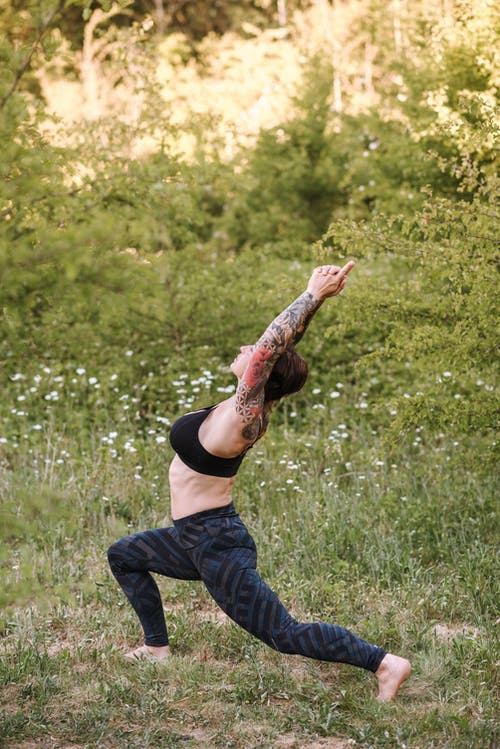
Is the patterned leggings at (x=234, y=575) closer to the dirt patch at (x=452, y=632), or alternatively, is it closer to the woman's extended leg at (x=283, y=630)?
the woman's extended leg at (x=283, y=630)

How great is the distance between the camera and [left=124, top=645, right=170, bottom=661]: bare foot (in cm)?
419

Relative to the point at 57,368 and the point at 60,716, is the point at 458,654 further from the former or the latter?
the point at 57,368

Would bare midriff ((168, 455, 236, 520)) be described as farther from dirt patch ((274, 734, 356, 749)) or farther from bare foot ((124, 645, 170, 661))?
dirt patch ((274, 734, 356, 749))

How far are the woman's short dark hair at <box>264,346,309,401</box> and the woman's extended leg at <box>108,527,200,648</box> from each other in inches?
32.5

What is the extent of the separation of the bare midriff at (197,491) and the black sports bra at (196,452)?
4cm

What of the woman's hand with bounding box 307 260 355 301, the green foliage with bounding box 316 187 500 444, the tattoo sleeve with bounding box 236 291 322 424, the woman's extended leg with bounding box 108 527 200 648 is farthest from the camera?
the green foliage with bounding box 316 187 500 444

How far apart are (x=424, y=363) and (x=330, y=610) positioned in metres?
1.86

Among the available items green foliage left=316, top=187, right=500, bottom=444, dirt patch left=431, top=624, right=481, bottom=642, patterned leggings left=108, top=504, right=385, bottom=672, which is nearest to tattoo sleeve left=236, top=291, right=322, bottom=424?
patterned leggings left=108, top=504, right=385, bottom=672

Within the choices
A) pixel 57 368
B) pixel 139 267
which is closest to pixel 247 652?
pixel 139 267

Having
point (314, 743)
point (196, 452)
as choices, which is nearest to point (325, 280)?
point (196, 452)

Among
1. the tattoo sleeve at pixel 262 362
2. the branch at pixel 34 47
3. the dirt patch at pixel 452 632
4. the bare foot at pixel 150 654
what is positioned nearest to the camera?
the branch at pixel 34 47

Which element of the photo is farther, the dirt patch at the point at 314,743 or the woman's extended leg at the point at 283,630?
the woman's extended leg at the point at 283,630

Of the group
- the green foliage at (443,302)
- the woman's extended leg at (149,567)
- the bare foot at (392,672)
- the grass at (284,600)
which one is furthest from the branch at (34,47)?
the bare foot at (392,672)

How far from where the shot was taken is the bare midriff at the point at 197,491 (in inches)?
149
